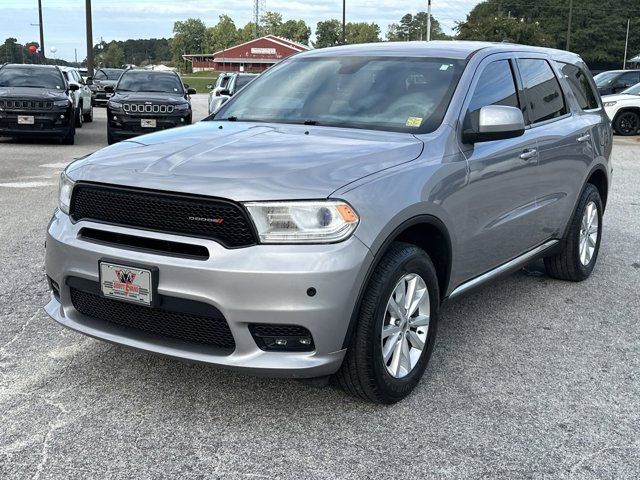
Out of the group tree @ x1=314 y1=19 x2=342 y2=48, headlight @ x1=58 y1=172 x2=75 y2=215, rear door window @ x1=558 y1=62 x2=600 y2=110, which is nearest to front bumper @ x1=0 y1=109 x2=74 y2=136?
rear door window @ x1=558 y1=62 x2=600 y2=110

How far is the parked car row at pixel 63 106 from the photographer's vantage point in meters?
14.6

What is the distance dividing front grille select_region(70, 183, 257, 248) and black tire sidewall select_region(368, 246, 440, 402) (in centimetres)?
66

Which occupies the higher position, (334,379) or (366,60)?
(366,60)

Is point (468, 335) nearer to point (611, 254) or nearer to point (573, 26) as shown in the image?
point (611, 254)

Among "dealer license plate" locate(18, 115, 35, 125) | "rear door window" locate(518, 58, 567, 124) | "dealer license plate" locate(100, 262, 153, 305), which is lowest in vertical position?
"dealer license plate" locate(100, 262, 153, 305)

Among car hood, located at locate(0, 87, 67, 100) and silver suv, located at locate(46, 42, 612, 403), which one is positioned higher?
car hood, located at locate(0, 87, 67, 100)

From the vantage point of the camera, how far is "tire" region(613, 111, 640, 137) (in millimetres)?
20020

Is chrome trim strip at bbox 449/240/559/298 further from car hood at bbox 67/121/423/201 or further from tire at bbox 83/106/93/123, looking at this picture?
tire at bbox 83/106/93/123

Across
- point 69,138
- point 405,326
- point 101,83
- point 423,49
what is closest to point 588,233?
point 423,49

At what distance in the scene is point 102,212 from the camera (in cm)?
338

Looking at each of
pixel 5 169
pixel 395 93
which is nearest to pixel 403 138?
pixel 395 93

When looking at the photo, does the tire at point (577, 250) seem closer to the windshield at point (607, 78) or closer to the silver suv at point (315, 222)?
the silver suv at point (315, 222)

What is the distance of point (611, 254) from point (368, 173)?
14.3 ft

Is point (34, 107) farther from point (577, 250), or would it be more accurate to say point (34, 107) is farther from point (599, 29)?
point (599, 29)
